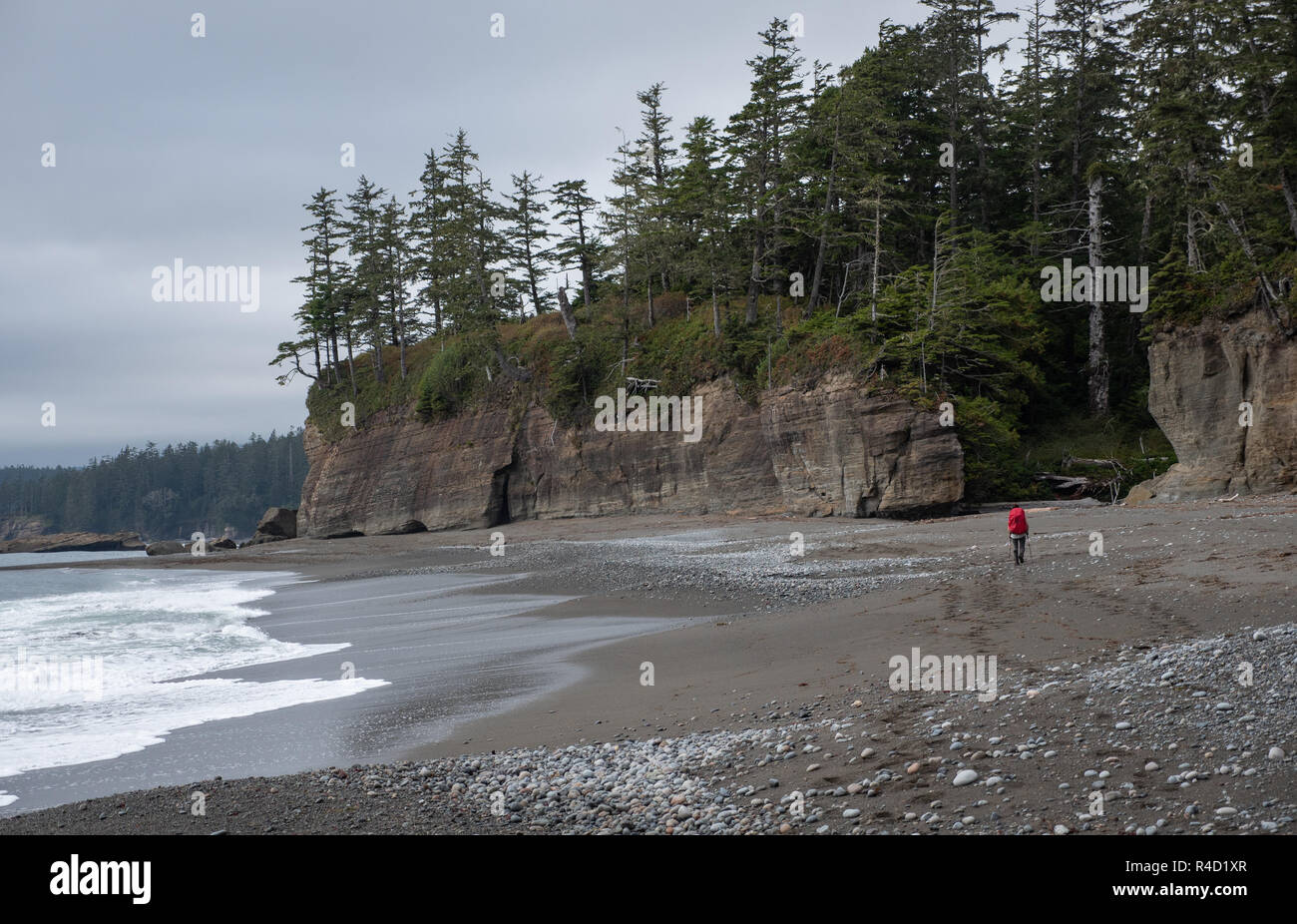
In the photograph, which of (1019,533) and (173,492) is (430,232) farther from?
(173,492)

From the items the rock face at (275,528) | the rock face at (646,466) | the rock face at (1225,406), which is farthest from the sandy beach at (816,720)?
the rock face at (275,528)

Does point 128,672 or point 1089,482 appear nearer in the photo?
point 128,672

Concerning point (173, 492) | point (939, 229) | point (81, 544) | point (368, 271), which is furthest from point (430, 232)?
point (173, 492)

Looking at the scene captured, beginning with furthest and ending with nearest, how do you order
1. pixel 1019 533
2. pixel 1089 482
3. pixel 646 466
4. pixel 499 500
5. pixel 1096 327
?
pixel 499 500
pixel 646 466
pixel 1096 327
pixel 1089 482
pixel 1019 533

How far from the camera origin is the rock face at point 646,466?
29672 mm

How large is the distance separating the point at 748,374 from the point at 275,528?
4173 cm

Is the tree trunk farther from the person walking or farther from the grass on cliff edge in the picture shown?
the person walking

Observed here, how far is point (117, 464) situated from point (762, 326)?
513ft

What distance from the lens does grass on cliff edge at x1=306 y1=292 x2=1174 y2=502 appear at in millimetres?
29797

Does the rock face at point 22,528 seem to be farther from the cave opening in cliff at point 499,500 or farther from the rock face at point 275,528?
the cave opening in cliff at point 499,500

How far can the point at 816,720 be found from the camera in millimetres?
7867

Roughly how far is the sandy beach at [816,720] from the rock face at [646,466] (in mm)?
11477

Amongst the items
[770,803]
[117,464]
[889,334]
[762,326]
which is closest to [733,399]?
[762,326]

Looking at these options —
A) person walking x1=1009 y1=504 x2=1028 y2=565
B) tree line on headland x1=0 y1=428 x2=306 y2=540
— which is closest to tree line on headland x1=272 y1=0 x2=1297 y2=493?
person walking x1=1009 y1=504 x2=1028 y2=565
